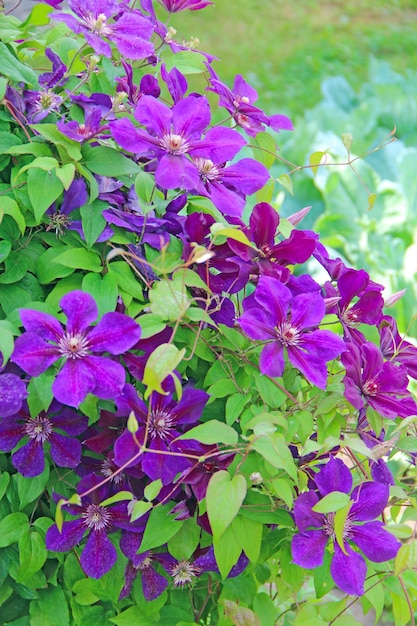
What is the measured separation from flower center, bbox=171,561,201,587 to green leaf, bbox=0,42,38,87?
62 cm

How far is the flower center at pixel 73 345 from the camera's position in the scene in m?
0.81

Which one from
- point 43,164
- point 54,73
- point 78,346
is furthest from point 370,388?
point 54,73

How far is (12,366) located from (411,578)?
661mm

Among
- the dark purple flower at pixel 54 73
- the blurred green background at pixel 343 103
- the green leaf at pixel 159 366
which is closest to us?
the green leaf at pixel 159 366

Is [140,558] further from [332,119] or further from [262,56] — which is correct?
[262,56]

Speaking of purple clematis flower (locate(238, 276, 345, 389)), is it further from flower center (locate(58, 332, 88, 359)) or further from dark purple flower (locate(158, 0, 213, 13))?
dark purple flower (locate(158, 0, 213, 13))

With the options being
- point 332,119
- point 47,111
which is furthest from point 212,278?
point 332,119

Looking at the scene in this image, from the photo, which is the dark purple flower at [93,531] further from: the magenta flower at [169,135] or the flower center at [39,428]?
the magenta flower at [169,135]

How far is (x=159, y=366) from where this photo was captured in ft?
2.54

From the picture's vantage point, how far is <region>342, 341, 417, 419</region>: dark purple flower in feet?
3.01

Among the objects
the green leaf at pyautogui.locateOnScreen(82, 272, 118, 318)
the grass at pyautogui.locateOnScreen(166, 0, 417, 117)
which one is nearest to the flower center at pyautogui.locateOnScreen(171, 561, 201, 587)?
the green leaf at pyautogui.locateOnScreen(82, 272, 118, 318)

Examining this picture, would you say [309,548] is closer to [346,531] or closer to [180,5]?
[346,531]

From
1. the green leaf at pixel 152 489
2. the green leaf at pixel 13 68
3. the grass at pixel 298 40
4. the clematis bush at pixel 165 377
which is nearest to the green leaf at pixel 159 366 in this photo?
the clematis bush at pixel 165 377

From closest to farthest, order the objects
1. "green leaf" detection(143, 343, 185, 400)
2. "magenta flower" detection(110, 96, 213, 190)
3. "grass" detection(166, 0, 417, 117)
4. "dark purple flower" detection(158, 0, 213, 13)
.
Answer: "green leaf" detection(143, 343, 185, 400) < "magenta flower" detection(110, 96, 213, 190) < "dark purple flower" detection(158, 0, 213, 13) < "grass" detection(166, 0, 417, 117)
